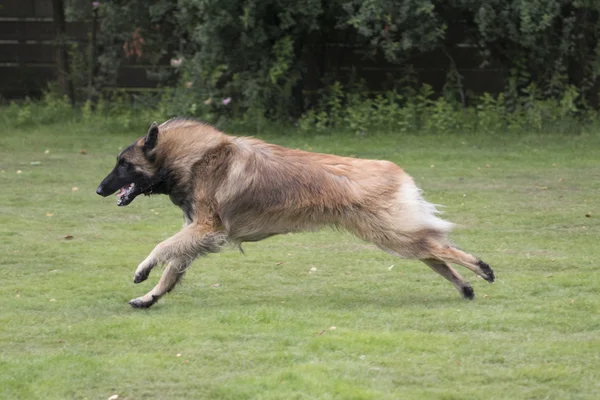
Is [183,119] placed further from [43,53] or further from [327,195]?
[43,53]

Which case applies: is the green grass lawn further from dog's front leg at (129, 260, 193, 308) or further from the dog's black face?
the dog's black face

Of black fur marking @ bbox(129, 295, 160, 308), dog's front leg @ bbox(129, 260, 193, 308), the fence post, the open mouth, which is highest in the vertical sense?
the open mouth

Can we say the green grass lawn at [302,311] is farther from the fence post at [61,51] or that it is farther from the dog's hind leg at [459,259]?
the fence post at [61,51]

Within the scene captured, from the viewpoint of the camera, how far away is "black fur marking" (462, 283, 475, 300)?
7.39 m

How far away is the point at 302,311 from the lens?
702cm

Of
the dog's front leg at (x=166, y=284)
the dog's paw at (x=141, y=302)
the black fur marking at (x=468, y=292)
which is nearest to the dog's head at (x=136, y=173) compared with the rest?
the dog's front leg at (x=166, y=284)

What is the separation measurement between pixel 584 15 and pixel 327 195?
12.2 meters

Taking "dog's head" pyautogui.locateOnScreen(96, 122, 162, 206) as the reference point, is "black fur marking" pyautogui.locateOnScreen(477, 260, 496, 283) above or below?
below

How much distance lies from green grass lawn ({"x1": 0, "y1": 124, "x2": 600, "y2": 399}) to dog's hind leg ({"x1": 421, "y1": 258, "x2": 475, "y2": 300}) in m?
0.08

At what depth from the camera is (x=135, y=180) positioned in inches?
298

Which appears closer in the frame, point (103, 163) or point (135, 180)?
point (135, 180)

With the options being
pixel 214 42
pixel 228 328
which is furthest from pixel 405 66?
pixel 228 328

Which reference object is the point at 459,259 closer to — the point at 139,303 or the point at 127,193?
the point at 139,303

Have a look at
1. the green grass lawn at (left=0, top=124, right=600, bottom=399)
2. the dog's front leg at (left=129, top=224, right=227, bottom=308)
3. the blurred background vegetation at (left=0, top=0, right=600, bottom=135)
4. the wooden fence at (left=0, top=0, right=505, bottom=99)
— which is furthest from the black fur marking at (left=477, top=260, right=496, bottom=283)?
the wooden fence at (left=0, top=0, right=505, bottom=99)
